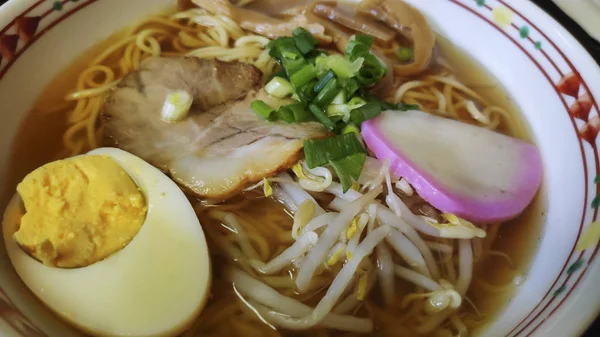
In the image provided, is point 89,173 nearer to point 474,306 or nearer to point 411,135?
point 411,135

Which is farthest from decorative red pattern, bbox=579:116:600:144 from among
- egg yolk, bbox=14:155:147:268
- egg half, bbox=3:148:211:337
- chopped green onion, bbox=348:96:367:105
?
egg yolk, bbox=14:155:147:268

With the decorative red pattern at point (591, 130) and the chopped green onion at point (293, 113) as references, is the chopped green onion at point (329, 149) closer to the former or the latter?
the chopped green onion at point (293, 113)

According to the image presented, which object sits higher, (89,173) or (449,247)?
(89,173)

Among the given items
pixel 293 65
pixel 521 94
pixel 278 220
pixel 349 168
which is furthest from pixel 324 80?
pixel 521 94

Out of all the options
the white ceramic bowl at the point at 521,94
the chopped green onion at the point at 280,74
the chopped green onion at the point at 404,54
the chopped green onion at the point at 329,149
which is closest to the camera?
the white ceramic bowl at the point at 521,94

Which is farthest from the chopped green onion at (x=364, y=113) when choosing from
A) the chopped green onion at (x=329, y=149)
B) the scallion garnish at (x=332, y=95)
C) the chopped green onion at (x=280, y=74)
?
the chopped green onion at (x=280, y=74)

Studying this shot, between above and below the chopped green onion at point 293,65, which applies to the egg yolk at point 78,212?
below

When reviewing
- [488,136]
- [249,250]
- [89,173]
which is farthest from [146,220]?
[488,136]

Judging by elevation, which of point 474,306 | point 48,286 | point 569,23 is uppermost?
point 569,23
